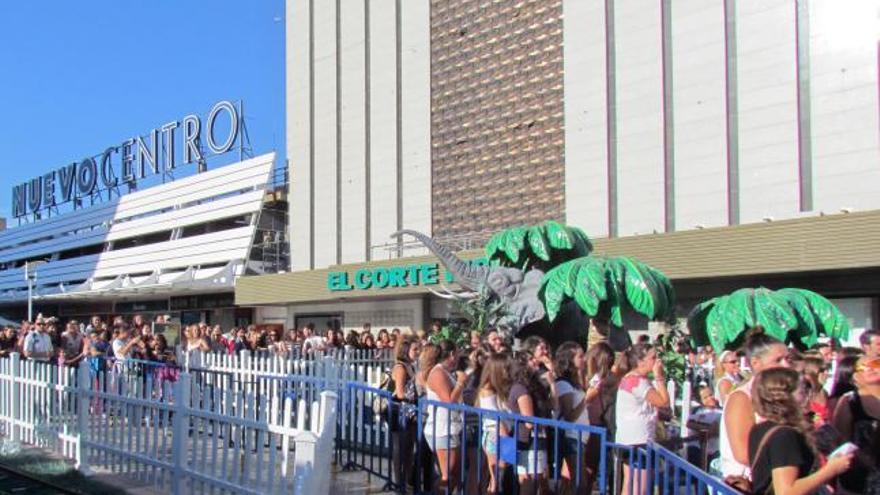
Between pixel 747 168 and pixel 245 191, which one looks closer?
pixel 747 168

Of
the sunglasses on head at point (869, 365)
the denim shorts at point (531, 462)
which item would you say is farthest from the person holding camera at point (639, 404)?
the sunglasses on head at point (869, 365)

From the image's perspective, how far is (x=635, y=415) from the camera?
263 inches

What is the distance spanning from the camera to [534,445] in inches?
261

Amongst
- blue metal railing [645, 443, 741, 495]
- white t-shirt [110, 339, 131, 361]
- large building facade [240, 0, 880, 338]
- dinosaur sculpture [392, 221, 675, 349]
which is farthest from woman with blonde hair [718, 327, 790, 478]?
large building facade [240, 0, 880, 338]

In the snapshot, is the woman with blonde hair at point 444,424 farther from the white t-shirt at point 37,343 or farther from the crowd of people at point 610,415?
the white t-shirt at point 37,343

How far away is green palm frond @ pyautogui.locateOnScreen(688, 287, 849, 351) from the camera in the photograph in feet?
35.0

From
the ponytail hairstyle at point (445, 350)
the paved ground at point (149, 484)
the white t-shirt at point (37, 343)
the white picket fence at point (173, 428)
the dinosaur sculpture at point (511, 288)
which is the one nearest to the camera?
the white picket fence at point (173, 428)

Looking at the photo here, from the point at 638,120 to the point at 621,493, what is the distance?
20264mm

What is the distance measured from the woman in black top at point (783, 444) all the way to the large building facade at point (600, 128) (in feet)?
49.9

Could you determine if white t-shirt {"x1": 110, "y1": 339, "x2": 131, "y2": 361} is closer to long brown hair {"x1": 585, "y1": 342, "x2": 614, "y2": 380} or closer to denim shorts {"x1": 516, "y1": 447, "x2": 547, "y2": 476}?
long brown hair {"x1": 585, "y1": 342, "x2": 614, "y2": 380}

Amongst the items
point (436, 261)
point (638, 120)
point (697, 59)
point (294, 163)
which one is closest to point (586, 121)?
point (638, 120)

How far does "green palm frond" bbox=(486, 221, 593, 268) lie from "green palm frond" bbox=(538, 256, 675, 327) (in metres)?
1.51

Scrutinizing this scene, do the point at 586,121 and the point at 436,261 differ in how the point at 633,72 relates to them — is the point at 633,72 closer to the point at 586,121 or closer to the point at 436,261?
the point at 586,121

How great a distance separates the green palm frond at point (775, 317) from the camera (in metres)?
10.7
